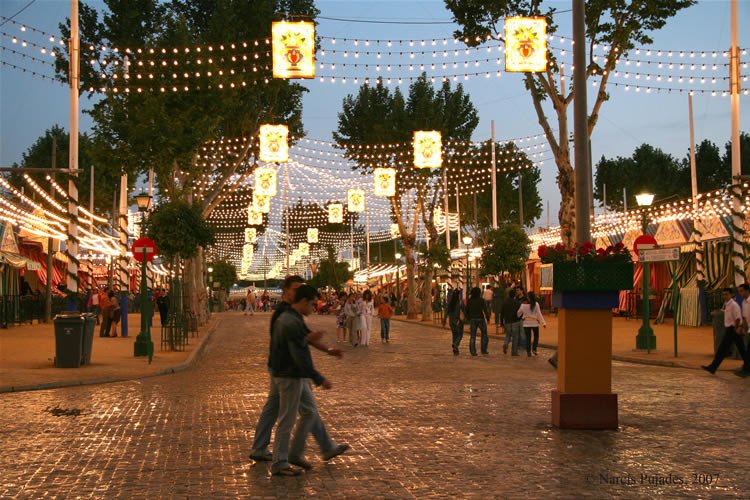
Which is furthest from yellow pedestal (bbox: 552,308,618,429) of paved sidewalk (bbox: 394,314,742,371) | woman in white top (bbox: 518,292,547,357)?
woman in white top (bbox: 518,292,547,357)

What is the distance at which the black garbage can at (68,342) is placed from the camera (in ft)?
66.3

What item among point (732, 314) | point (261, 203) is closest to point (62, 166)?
point (261, 203)

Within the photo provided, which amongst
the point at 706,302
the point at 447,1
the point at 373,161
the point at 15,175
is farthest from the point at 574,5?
the point at 15,175

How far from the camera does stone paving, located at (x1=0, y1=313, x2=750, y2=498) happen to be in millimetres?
7977

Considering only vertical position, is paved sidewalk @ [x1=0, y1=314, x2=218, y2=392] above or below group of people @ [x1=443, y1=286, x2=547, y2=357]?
below

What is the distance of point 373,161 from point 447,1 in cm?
2324

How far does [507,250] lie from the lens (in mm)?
44156

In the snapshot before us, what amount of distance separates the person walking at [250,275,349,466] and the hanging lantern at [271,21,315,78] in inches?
576

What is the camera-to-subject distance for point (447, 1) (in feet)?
95.2

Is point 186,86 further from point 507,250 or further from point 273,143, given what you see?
point 507,250

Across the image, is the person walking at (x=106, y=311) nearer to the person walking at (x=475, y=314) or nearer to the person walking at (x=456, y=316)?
the person walking at (x=456, y=316)

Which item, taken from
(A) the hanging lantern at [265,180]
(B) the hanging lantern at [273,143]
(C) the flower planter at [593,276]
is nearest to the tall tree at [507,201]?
(A) the hanging lantern at [265,180]

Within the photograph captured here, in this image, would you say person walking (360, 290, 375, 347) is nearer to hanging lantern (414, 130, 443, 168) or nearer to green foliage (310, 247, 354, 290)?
hanging lantern (414, 130, 443, 168)

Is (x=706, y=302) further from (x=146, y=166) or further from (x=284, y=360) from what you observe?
(x=284, y=360)
